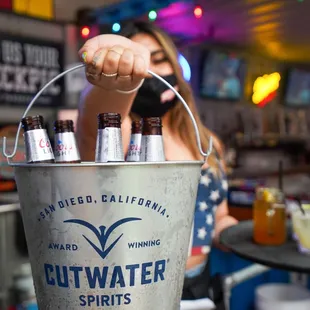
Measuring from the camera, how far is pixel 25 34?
13.5 feet

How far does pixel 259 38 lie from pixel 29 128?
6286 millimetres

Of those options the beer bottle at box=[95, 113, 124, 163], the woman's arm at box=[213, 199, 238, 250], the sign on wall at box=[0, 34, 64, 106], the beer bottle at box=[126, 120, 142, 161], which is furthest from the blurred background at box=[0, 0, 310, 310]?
the beer bottle at box=[95, 113, 124, 163]

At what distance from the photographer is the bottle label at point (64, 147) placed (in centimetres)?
82

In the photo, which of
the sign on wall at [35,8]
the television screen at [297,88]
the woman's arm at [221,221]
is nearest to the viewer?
the woman's arm at [221,221]

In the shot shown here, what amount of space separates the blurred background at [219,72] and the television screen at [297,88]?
0.02 meters

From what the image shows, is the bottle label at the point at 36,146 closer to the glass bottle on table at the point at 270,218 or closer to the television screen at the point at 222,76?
the glass bottle on table at the point at 270,218

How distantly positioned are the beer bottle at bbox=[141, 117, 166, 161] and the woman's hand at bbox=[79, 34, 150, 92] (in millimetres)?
90

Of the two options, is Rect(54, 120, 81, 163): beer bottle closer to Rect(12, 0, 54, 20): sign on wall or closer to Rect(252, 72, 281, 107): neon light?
Rect(12, 0, 54, 20): sign on wall

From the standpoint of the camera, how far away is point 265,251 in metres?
1.37

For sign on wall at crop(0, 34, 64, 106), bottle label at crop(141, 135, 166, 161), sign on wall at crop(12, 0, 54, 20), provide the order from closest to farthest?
bottle label at crop(141, 135, 166, 161) → sign on wall at crop(0, 34, 64, 106) → sign on wall at crop(12, 0, 54, 20)

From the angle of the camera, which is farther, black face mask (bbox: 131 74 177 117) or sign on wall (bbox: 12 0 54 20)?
sign on wall (bbox: 12 0 54 20)

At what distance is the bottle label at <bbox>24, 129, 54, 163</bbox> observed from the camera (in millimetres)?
766

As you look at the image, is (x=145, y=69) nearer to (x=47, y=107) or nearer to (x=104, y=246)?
(x=104, y=246)

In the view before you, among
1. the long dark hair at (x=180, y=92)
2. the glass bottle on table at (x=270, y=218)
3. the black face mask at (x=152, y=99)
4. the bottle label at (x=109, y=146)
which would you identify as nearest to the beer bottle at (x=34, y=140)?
the bottle label at (x=109, y=146)
